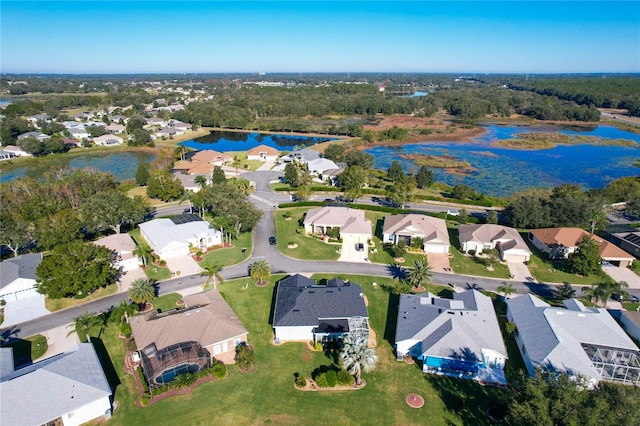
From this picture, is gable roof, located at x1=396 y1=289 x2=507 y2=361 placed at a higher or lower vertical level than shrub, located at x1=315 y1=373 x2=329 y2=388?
higher

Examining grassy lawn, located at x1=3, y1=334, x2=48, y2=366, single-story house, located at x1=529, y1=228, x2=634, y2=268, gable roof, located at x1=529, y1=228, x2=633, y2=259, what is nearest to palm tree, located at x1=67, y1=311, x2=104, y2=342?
grassy lawn, located at x1=3, y1=334, x2=48, y2=366

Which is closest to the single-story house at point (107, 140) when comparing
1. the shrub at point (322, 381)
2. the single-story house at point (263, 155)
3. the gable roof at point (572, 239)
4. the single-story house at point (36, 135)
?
the single-story house at point (36, 135)

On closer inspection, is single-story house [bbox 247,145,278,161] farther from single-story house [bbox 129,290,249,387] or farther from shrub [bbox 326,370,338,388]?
shrub [bbox 326,370,338,388]

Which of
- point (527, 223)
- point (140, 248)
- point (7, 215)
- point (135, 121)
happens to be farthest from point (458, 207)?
point (135, 121)

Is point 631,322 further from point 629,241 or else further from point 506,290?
point 629,241

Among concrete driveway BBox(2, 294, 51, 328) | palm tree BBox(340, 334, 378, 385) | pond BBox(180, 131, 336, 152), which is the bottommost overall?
pond BBox(180, 131, 336, 152)

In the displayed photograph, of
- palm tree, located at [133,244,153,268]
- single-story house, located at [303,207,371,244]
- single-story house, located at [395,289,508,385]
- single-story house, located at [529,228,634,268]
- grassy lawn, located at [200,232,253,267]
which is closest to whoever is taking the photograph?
single-story house, located at [395,289,508,385]

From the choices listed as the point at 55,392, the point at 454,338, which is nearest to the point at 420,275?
the point at 454,338

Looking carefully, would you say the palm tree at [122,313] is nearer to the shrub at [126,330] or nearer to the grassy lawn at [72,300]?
the shrub at [126,330]
